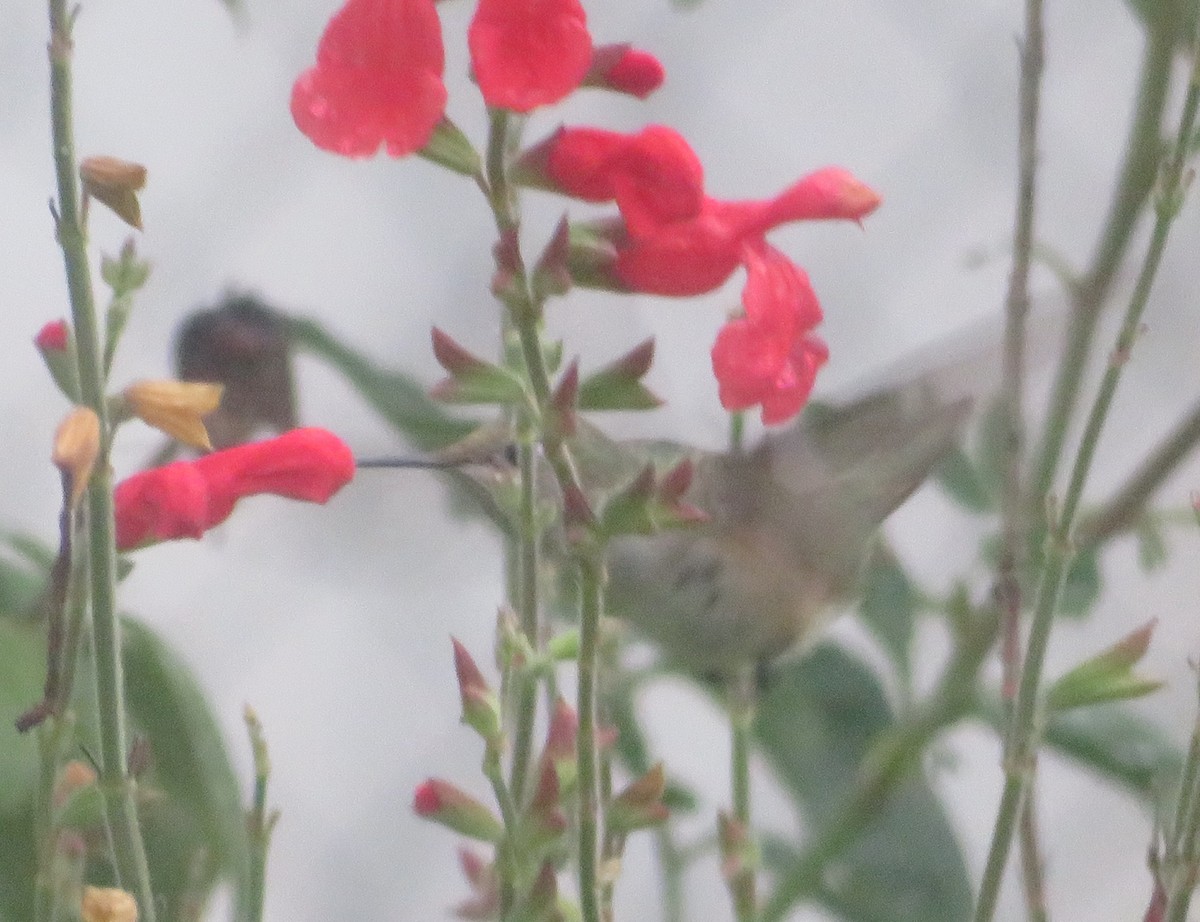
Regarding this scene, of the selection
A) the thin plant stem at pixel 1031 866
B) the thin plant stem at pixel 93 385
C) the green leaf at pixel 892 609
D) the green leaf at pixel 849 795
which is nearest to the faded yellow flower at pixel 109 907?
the thin plant stem at pixel 93 385

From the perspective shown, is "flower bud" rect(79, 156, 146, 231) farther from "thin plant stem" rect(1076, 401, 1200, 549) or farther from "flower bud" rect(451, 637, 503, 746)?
"thin plant stem" rect(1076, 401, 1200, 549)

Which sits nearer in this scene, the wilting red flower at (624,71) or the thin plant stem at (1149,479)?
the wilting red flower at (624,71)

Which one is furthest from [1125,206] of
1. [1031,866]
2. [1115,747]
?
[1031,866]

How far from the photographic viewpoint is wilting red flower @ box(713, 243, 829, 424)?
1.04 feet

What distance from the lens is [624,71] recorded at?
1.03ft

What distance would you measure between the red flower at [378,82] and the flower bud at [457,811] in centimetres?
16

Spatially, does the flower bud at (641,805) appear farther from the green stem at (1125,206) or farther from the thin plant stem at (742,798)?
the green stem at (1125,206)

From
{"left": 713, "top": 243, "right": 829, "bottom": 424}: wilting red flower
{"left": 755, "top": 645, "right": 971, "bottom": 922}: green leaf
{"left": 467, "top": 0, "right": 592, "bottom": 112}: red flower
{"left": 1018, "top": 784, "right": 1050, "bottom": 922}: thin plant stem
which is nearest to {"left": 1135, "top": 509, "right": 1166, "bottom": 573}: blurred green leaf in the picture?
{"left": 755, "top": 645, "right": 971, "bottom": 922}: green leaf

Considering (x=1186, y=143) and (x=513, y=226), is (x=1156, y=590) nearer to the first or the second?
(x=1186, y=143)

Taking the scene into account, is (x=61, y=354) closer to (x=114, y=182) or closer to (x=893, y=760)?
(x=114, y=182)

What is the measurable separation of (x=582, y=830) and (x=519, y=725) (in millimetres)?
41

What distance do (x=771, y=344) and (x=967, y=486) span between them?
24.3 inches

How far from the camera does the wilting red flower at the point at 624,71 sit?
311 mm

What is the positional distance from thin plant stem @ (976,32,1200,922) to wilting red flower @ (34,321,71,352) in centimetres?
24
